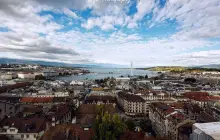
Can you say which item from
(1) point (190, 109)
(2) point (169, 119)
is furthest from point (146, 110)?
(2) point (169, 119)

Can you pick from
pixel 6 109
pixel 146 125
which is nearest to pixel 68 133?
Result: pixel 6 109

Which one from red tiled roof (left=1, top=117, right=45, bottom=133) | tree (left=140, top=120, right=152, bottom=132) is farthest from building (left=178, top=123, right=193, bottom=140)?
red tiled roof (left=1, top=117, right=45, bottom=133)

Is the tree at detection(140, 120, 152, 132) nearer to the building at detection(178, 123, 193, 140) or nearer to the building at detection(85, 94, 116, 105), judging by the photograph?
the building at detection(178, 123, 193, 140)

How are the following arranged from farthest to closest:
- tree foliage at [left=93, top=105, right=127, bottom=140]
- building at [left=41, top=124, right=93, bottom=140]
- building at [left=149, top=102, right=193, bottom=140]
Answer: building at [left=149, top=102, right=193, bottom=140]
building at [left=41, top=124, right=93, bottom=140]
tree foliage at [left=93, top=105, right=127, bottom=140]

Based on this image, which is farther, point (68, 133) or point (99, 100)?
point (99, 100)

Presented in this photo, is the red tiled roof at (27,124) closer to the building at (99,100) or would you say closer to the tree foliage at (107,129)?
the tree foliage at (107,129)

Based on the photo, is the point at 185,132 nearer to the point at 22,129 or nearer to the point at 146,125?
the point at 146,125
